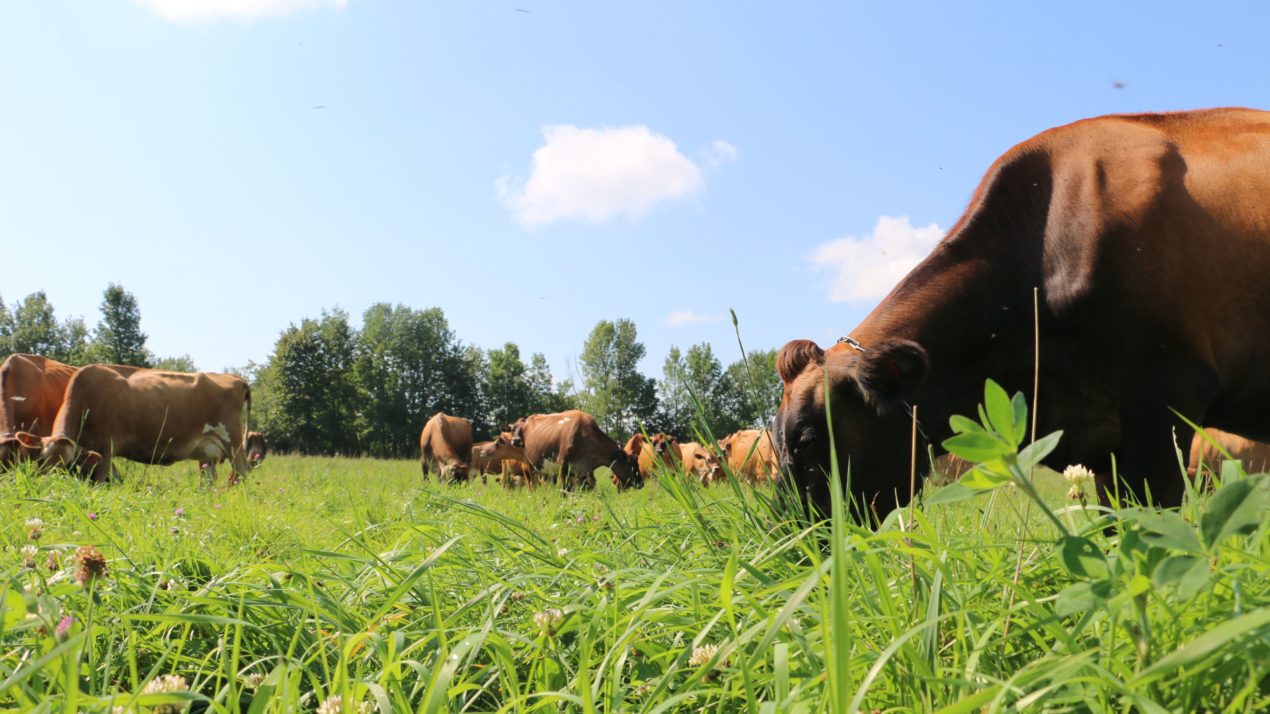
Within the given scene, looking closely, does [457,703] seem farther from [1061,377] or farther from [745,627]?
[1061,377]

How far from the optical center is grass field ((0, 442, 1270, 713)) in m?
1.00

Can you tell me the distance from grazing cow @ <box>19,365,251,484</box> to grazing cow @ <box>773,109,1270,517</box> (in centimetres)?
1035

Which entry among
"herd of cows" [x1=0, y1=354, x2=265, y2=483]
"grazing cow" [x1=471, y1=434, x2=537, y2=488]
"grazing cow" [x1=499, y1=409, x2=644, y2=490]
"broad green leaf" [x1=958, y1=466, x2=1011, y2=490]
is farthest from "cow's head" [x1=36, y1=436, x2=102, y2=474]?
"grazing cow" [x1=471, y1=434, x2=537, y2=488]

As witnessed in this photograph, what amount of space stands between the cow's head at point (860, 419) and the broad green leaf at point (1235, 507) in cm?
303

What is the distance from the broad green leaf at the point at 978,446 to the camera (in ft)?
2.95

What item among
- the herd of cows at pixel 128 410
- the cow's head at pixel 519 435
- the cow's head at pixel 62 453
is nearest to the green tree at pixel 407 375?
the cow's head at pixel 519 435

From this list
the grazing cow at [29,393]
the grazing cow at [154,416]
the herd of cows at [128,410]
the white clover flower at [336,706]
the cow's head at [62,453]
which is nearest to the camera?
the white clover flower at [336,706]

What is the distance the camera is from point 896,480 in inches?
166

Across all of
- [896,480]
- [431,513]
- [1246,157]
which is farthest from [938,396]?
[431,513]

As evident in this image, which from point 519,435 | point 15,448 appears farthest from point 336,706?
point 519,435

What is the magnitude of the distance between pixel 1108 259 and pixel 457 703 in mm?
3525

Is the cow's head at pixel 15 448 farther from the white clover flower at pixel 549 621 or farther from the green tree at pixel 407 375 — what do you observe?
the green tree at pixel 407 375

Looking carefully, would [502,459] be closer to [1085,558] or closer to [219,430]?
[219,430]

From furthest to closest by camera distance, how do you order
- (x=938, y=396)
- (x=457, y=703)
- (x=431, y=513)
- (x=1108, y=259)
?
(x=431, y=513) → (x=938, y=396) → (x=1108, y=259) → (x=457, y=703)
